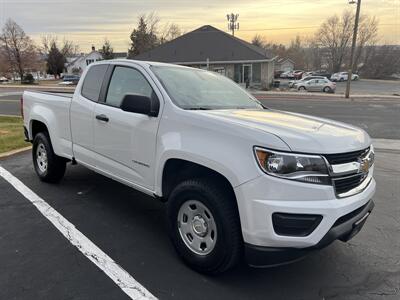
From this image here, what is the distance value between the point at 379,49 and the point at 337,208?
91.0 metres

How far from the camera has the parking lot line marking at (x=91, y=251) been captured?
3228mm

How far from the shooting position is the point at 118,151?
433 cm

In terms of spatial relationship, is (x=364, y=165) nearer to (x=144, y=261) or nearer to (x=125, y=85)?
(x=144, y=261)

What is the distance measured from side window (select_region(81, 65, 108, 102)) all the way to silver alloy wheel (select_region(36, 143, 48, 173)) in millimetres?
1415

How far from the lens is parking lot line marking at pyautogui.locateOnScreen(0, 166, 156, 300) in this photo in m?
3.23

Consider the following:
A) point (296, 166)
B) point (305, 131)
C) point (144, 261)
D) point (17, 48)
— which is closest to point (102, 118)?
point (144, 261)

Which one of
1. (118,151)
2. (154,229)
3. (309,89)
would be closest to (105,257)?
(154,229)

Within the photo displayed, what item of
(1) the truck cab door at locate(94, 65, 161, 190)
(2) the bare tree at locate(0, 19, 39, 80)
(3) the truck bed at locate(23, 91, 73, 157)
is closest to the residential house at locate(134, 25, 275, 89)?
(3) the truck bed at locate(23, 91, 73, 157)

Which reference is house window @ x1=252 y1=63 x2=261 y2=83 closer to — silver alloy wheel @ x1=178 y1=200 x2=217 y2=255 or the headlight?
silver alloy wheel @ x1=178 y1=200 x2=217 y2=255

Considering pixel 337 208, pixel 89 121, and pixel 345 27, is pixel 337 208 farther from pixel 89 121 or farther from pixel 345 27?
pixel 345 27

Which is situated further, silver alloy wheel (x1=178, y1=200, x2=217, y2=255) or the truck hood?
silver alloy wheel (x1=178, y1=200, x2=217, y2=255)

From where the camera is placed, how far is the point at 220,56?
134 feet

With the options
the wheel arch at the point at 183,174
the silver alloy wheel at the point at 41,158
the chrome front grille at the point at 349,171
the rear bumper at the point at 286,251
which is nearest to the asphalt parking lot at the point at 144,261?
the rear bumper at the point at 286,251

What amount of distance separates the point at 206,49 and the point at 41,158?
124ft
